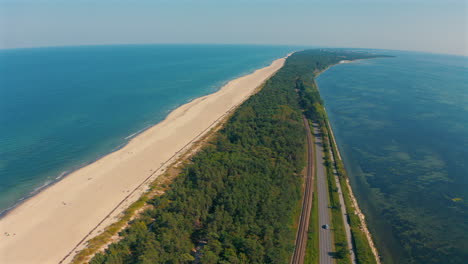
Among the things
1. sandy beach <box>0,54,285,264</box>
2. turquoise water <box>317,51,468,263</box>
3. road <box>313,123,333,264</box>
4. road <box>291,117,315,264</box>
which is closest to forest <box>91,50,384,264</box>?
road <box>291,117,315,264</box>

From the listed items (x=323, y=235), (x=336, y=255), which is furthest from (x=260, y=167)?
(x=336, y=255)

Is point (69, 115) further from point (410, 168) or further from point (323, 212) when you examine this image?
point (410, 168)

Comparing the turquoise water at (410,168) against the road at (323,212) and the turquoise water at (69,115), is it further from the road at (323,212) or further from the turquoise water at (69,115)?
the turquoise water at (69,115)

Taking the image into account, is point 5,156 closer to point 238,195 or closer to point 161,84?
point 238,195

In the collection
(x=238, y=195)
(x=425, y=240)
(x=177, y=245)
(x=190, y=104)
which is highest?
(x=190, y=104)

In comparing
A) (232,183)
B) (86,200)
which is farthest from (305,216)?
(86,200)

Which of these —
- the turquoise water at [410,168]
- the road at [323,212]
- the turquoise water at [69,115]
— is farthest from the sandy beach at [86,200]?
the turquoise water at [410,168]
